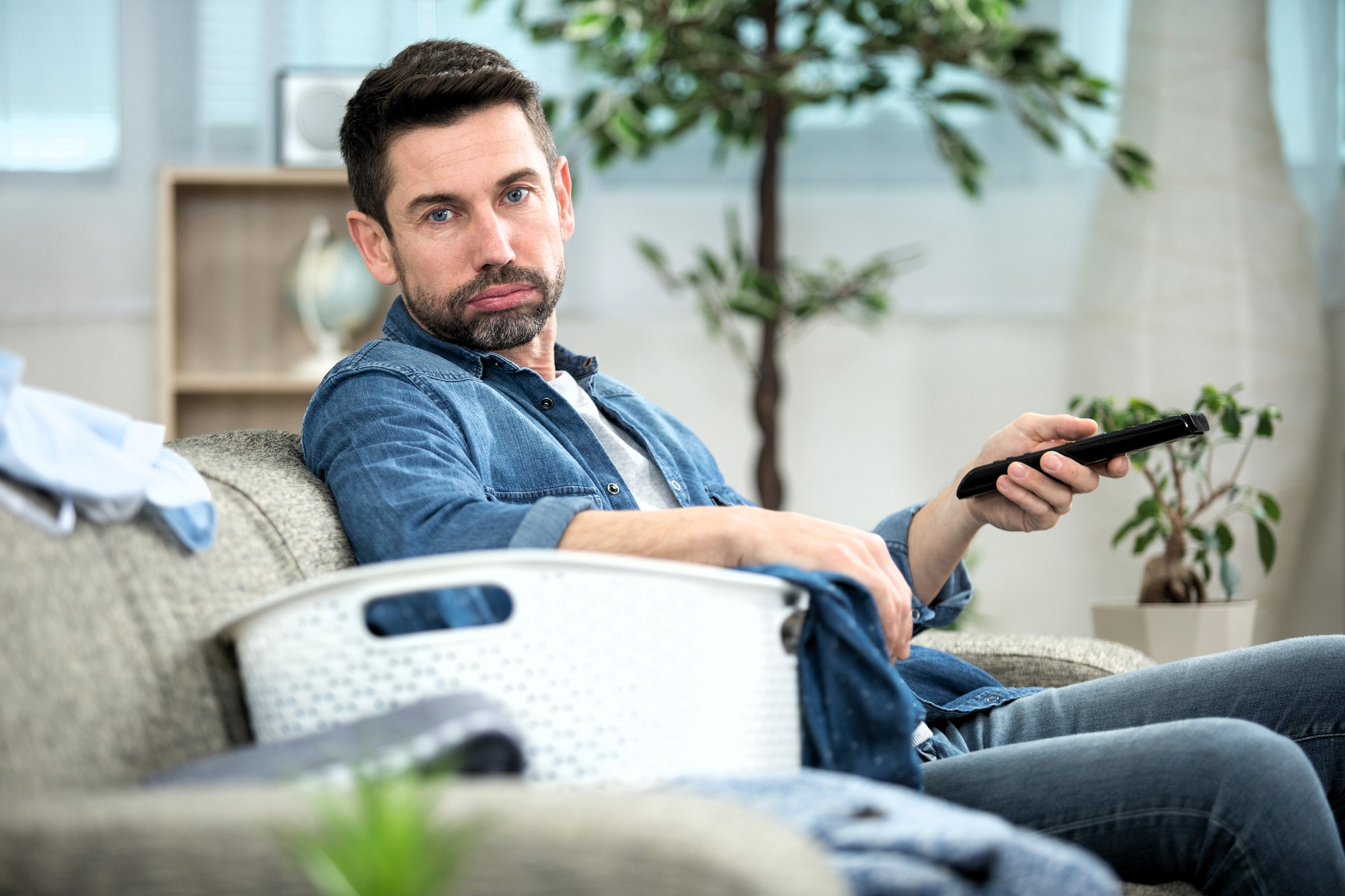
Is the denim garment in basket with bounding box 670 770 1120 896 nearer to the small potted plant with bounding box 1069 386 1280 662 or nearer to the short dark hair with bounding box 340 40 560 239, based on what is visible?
the short dark hair with bounding box 340 40 560 239

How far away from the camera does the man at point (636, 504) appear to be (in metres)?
0.84

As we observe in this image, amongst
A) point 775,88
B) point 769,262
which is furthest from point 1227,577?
point 775,88

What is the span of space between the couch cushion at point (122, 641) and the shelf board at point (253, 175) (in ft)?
6.40

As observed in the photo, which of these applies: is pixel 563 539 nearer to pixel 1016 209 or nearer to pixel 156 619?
pixel 156 619

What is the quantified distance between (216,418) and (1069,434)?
7.38 feet

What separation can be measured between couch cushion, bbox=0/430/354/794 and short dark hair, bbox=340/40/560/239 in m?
0.46

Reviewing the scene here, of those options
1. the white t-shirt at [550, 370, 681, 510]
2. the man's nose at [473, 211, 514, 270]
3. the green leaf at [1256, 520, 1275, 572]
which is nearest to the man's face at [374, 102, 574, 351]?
the man's nose at [473, 211, 514, 270]

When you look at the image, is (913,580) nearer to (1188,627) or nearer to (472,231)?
(472,231)

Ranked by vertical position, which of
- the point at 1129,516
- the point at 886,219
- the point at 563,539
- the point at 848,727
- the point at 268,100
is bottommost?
the point at 1129,516

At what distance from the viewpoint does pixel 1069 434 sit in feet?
3.85

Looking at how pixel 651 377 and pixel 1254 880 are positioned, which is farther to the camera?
pixel 651 377

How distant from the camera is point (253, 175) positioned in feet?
8.96

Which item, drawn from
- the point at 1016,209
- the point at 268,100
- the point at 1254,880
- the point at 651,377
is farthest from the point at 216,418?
the point at 1254,880

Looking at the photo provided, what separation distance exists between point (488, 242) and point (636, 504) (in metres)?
0.31
